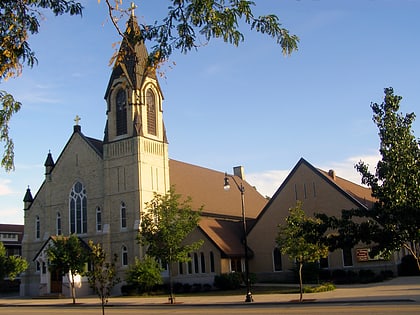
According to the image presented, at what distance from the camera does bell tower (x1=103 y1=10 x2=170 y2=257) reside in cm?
4819

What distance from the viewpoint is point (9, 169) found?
38.8 feet

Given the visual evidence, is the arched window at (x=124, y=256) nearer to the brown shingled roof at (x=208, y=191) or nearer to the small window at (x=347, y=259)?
the brown shingled roof at (x=208, y=191)

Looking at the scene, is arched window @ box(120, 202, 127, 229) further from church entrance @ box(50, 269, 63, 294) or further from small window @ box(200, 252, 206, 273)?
small window @ box(200, 252, 206, 273)

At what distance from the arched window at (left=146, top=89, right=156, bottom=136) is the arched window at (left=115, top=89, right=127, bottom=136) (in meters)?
2.19

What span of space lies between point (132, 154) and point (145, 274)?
1233cm

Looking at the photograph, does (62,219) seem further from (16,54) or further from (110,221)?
(16,54)

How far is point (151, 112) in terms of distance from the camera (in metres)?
51.7

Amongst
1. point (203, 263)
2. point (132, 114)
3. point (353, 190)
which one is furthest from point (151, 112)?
point (353, 190)

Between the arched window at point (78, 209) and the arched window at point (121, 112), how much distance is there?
6.91 m

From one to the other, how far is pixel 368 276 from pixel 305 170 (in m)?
10.3

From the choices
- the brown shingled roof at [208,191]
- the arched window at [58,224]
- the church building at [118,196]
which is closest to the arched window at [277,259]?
the church building at [118,196]

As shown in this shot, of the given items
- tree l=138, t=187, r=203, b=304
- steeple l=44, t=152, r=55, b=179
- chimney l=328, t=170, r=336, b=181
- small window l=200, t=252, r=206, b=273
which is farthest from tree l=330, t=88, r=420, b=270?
steeple l=44, t=152, r=55, b=179

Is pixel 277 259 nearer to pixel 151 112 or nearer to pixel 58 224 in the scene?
pixel 151 112

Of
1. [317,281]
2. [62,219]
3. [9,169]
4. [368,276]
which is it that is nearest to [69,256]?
[62,219]
